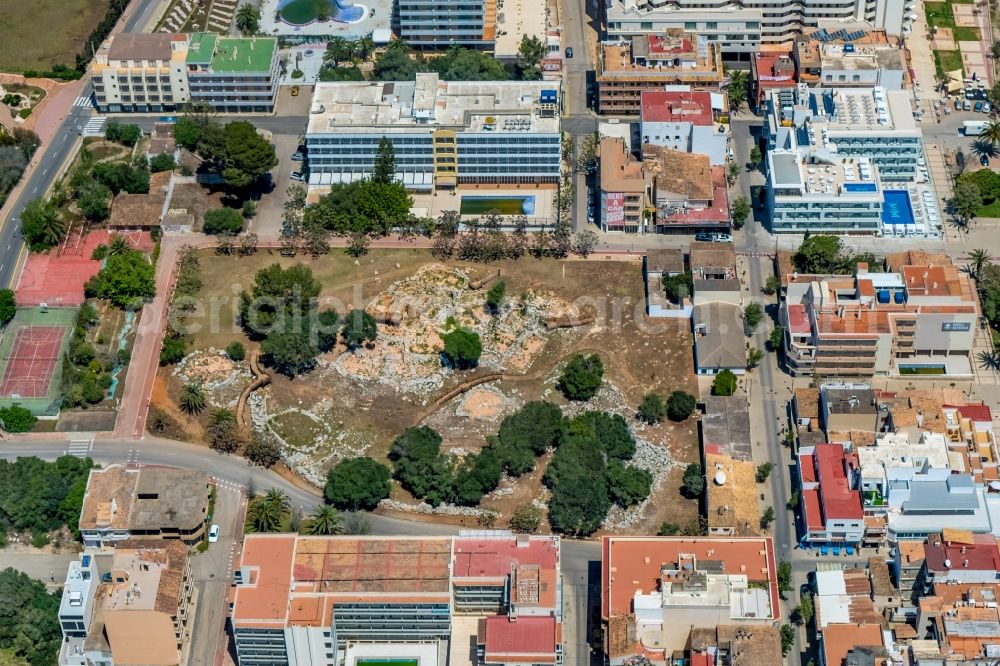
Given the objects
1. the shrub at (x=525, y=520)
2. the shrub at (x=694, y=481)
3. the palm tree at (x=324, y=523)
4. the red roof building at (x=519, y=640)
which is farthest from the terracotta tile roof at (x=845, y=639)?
the palm tree at (x=324, y=523)

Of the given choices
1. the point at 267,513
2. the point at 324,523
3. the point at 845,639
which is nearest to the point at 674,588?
the point at 845,639

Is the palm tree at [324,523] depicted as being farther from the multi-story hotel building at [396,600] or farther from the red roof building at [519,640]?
the red roof building at [519,640]

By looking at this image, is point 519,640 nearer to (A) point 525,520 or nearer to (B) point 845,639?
(A) point 525,520

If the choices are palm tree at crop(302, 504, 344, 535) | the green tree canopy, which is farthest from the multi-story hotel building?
the green tree canopy

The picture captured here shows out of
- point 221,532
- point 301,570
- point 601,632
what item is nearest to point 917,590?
point 601,632

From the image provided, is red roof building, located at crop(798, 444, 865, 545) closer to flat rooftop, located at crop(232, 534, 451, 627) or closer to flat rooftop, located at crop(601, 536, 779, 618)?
flat rooftop, located at crop(601, 536, 779, 618)

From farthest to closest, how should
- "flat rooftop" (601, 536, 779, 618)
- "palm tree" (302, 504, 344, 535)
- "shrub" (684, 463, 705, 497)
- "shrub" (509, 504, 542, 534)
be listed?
"shrub" (684, 463, 705, 497) → "shrub" (509, 504, 542, 534) → "palm tree" (302, 504, 344, 535) → "flat rooftop" (601, 536, 779, 618)
